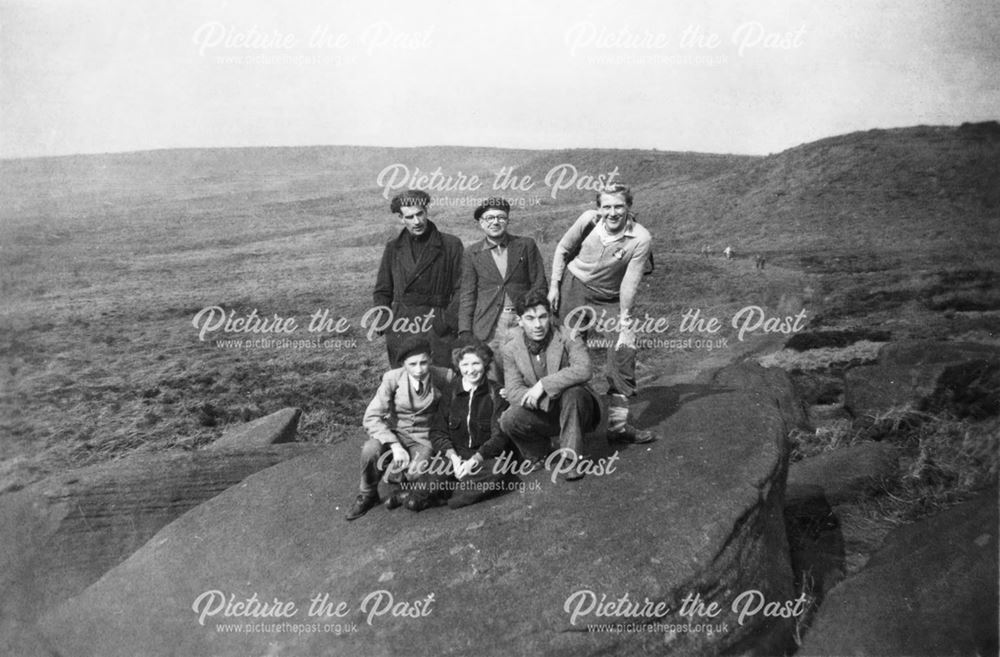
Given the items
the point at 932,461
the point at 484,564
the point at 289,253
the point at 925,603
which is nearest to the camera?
the point at 925,603

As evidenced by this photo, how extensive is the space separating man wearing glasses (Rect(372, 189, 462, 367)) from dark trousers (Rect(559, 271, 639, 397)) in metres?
1.08

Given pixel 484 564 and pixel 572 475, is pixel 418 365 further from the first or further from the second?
pixel 484 564

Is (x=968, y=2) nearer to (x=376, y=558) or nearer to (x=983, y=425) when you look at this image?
(x=983, y=425)

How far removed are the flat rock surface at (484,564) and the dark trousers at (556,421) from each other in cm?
26

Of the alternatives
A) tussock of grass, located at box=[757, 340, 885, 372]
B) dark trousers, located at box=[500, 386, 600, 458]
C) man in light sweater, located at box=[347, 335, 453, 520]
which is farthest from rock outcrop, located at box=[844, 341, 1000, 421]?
man in light sweater, located at box=[347, 335, 453, 520]

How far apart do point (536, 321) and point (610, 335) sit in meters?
0.96

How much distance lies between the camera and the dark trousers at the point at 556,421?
16.4ft

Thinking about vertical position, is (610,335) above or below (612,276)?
below

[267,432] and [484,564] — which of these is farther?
[267,432]

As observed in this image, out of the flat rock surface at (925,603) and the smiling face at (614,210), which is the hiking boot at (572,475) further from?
the smiling face at (614,210)

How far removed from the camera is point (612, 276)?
5785 mm

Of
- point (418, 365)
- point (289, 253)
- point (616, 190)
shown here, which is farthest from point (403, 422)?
point (289, 253)

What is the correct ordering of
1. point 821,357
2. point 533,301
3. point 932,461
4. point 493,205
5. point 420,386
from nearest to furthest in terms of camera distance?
point 533,301
point 420,386
point 493,205
point 932,461
point 821,357

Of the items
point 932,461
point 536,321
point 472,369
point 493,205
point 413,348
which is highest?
point 493,205
